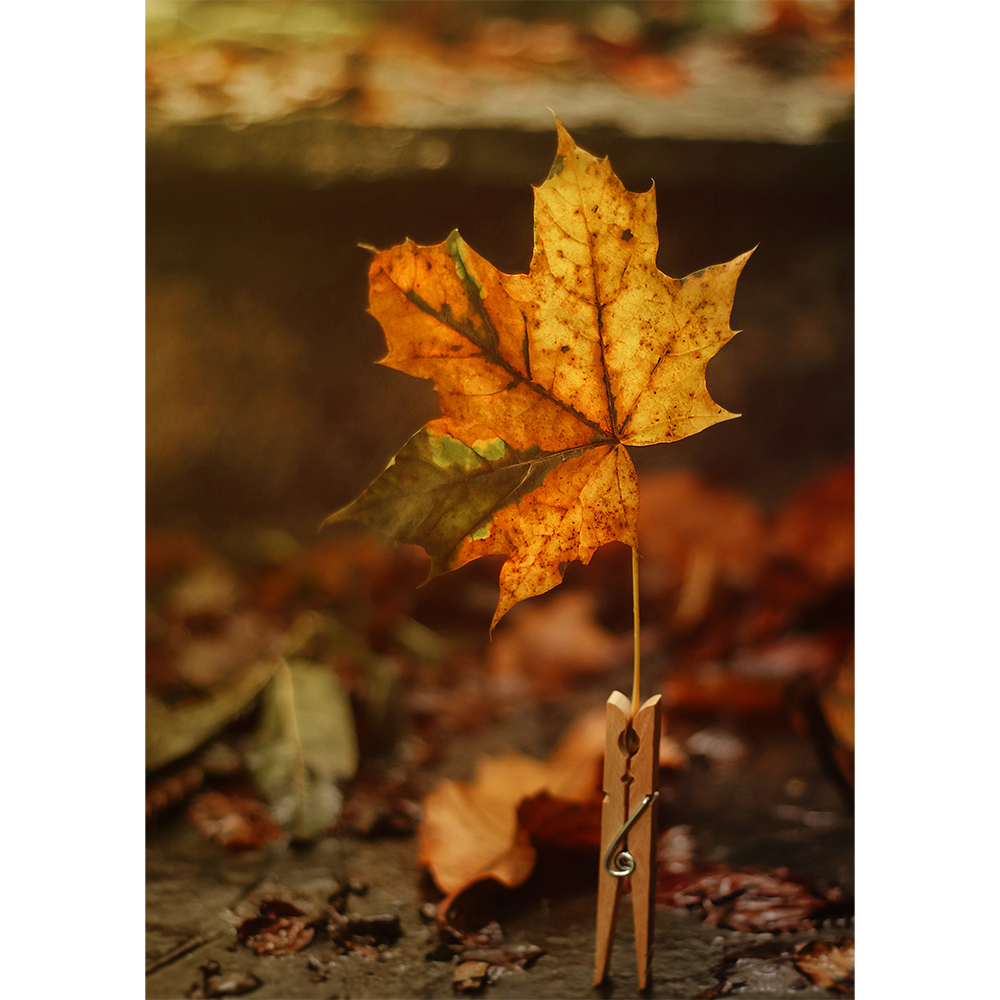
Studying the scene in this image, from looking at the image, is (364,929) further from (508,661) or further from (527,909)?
(508,661)

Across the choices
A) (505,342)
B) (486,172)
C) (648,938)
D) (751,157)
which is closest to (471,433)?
(505,342)

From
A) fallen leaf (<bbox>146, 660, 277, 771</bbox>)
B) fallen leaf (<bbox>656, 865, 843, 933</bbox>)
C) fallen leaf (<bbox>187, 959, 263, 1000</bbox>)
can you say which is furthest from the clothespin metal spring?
fallen leaf (<bbox>146, 660, 277, 771</bbox>)

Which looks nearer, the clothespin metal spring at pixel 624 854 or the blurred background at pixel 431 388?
the clothespin metal spring at pixel 624 854

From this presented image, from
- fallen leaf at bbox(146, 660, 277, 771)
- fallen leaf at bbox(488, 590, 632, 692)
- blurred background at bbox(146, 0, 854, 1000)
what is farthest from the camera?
fallen leaf at bbox(488, 590, 632, 692)

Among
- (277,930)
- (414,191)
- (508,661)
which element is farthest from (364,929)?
(414,191)

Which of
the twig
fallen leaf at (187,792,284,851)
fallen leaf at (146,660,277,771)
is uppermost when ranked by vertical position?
fallen leaf at (146,660,277,771)

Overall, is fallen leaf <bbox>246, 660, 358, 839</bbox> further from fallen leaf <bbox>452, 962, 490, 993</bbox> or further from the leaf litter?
fallen leaf <bbox>452, 962, 490, 993</bbox>

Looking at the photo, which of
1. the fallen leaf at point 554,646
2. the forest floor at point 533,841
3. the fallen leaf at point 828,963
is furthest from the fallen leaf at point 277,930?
the fallen leaf at point 554,646

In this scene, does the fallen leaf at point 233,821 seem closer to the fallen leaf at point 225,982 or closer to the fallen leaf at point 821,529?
the fallen leaf at point 225,982
